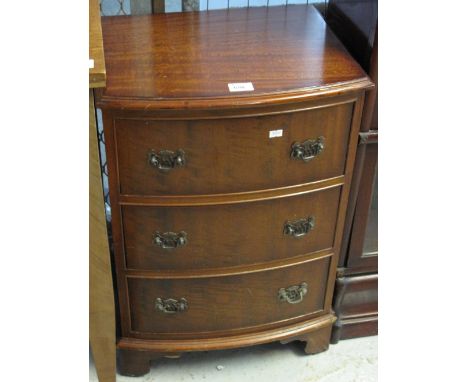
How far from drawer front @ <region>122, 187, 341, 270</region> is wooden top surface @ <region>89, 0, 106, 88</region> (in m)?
0.34

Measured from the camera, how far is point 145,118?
1302mm

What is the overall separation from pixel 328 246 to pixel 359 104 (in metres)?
0.39

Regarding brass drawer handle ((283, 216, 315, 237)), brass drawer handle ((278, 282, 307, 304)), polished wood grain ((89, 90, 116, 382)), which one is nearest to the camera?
polished wood grain ((89, 90, 116, 382))

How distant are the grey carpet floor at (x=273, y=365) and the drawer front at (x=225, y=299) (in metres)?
0.17

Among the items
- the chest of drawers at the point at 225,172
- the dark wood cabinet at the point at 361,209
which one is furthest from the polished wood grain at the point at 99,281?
the dark wood cabinet at the point at 361,209

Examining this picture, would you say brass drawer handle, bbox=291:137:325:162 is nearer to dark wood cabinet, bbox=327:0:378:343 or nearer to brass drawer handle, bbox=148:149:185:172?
dark wood cabinet, bbox=327:0:378:343

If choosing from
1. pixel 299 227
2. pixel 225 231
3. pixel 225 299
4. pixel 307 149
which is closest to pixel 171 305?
pixel 225 299

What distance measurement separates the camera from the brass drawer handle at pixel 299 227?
154cm

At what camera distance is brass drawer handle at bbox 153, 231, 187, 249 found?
1.48 meters

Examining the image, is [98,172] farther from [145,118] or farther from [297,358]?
[297,358]

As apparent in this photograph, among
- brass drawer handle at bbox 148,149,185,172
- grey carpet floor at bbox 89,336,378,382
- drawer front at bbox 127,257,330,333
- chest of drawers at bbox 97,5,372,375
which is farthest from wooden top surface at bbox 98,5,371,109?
grey carpet floor at bbox 89,336,378,382

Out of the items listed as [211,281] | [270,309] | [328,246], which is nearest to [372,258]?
[328,246]

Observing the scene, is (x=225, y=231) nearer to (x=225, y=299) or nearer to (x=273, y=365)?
(x=225, y=299)

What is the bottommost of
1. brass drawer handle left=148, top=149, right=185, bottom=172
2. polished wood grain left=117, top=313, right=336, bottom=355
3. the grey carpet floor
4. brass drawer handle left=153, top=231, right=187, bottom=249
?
the grey carpet floor
